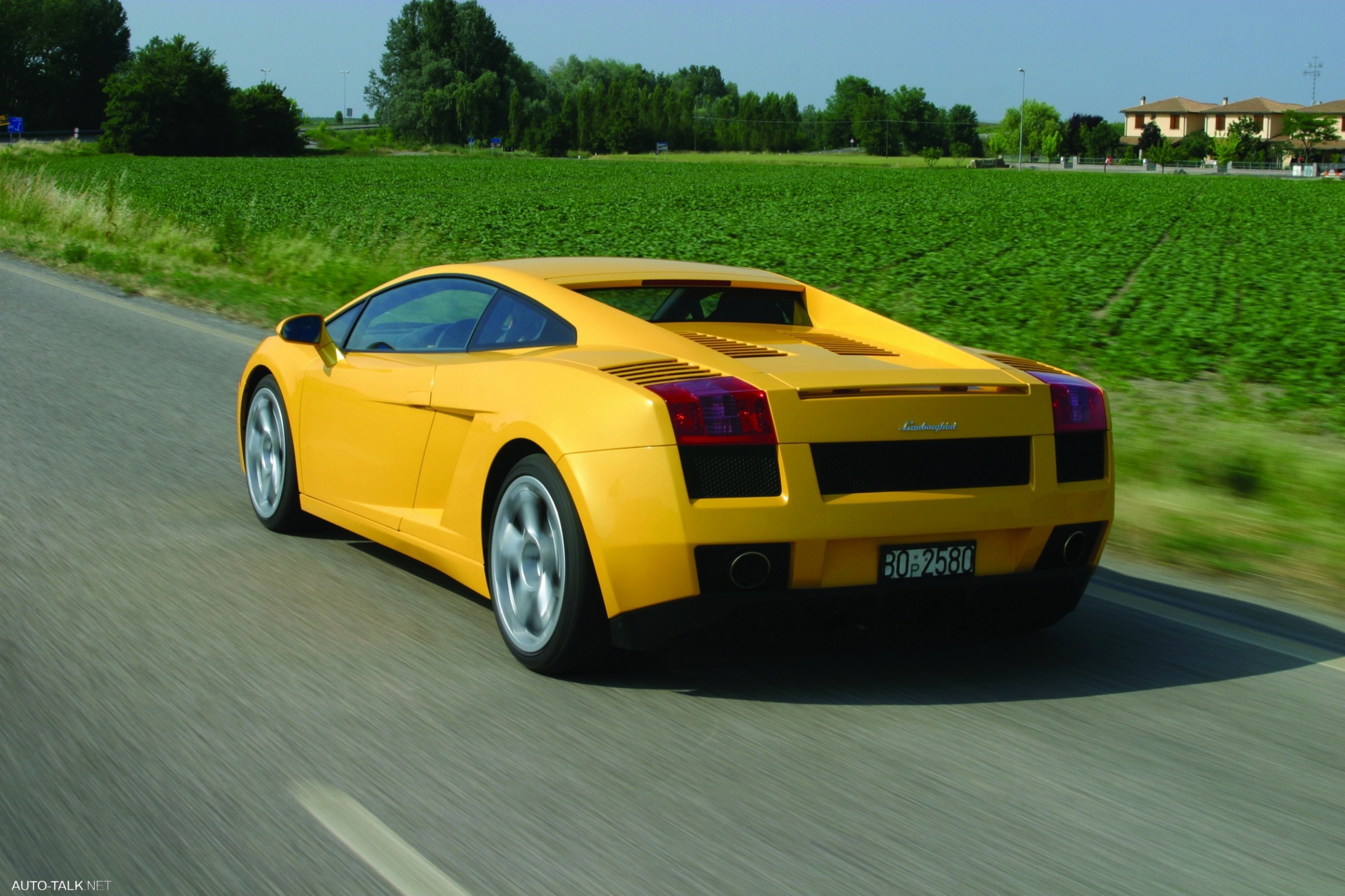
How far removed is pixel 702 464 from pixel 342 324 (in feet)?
8.87

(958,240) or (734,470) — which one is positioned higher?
(734,470)

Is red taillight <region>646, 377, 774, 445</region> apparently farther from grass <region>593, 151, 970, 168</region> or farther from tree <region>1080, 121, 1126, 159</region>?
tree <region>1080, 121, 1126, 159</region>

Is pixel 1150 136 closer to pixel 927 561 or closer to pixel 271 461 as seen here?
pixel 271 461

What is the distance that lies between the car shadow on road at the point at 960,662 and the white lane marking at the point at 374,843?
114 centimetres

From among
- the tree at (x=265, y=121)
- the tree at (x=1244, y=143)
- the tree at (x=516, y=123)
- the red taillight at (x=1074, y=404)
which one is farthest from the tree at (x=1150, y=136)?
the red taillight at (x=1074, y=404)

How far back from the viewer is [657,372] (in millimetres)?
4098

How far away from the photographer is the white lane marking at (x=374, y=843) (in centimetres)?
283

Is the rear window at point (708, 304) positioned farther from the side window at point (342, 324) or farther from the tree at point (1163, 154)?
the tree at point (1163, 154)

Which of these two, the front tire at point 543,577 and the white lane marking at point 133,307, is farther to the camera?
the white lane marking at point 133,307

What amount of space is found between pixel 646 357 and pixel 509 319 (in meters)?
0.84

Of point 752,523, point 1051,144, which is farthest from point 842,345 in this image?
point 1051,144

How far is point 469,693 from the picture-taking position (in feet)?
13.5

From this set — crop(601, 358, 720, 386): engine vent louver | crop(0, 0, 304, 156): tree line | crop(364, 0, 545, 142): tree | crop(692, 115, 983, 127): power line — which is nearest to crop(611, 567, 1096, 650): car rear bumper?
crop(601, 358, 720, 386): engine vent louver

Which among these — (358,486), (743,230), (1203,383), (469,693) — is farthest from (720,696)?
(743,230)
